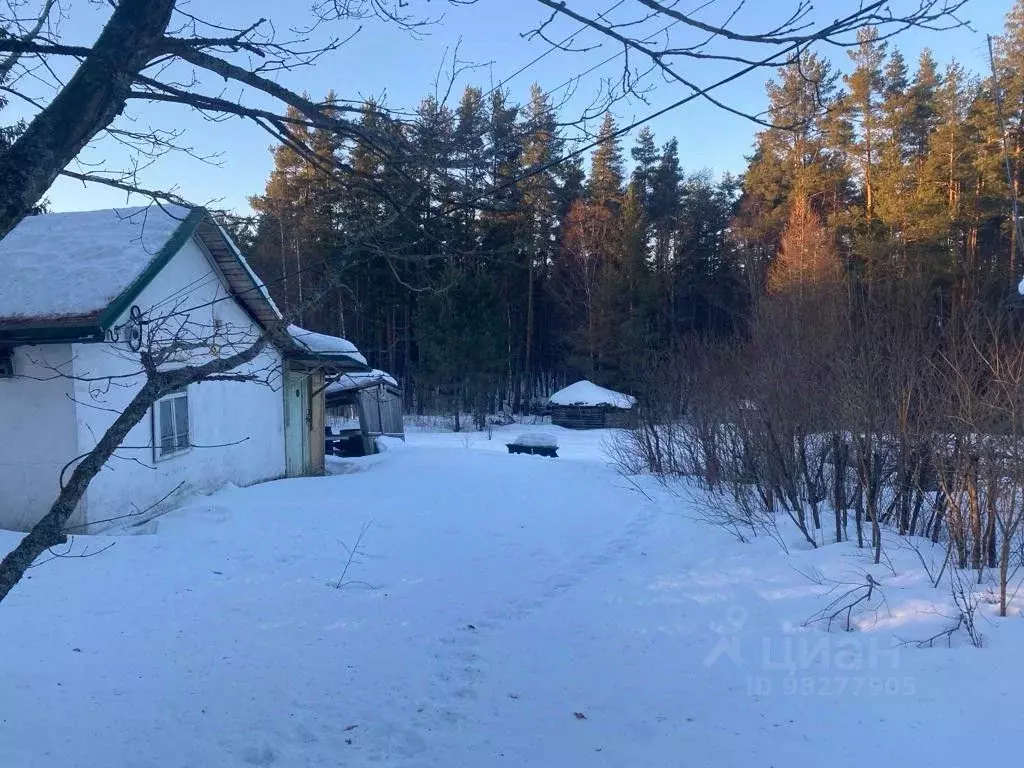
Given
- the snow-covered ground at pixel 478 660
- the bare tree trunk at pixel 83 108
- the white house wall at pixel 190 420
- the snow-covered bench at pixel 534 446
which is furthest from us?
the snow-covered bench at pixel 534 446

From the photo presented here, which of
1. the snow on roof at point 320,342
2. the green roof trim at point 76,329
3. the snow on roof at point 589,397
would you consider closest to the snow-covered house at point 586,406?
the snow on roof at point 589,397

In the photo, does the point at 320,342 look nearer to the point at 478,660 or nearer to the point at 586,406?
the point at 478,660

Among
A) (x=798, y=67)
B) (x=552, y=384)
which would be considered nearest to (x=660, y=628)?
(x=798, y=67)

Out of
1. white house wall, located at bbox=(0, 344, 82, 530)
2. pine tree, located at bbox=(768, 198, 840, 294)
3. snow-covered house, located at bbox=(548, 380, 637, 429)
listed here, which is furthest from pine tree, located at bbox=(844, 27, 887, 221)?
white house wall, located at bbox=(0, 344, 82, 530)

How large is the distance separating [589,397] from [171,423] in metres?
25.5

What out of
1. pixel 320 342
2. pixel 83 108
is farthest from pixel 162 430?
pixel 83 108

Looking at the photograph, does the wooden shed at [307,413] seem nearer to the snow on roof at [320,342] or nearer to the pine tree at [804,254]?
the snow on roof at [320,342]

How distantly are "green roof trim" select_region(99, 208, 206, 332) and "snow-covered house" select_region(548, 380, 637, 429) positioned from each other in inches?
1003

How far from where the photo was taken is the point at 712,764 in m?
3.93

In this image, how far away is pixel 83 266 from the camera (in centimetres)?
967

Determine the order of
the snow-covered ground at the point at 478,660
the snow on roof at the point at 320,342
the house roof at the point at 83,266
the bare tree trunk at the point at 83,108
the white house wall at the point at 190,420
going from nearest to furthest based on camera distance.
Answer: the bare tree trunk at the point at 83,108, the snow-covered ground at the point at 478,660, the house roof at the point at 83,266, the white house wall at the point at 190,420, the snow on roof at the point at 320,342

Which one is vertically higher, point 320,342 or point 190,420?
point 320,342

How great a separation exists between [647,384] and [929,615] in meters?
9.92

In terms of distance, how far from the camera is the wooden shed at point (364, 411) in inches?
816
